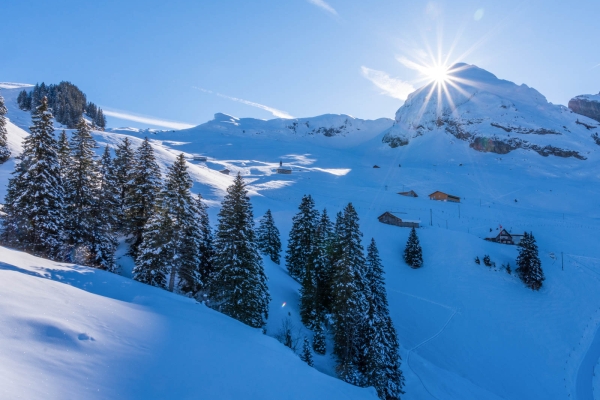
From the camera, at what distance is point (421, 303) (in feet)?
127

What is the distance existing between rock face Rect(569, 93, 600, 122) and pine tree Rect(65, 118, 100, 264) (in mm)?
225365

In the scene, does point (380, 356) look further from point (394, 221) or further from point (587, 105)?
point (587, 105)

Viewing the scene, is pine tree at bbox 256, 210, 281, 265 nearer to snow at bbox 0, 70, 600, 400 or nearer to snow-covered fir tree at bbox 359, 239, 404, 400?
snow at bbox 0, 70, 600, 400

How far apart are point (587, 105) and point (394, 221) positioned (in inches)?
7478

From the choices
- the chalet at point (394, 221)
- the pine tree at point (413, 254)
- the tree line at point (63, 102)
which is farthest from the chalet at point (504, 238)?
the tree line at point (63, 102)

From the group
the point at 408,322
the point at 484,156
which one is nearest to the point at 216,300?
the point at 408,322

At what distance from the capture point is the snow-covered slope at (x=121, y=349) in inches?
226

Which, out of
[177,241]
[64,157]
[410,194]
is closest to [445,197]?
[410,194]

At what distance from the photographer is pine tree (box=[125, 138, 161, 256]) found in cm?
2573

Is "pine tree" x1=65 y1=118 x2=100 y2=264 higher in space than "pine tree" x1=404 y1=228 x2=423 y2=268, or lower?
higher

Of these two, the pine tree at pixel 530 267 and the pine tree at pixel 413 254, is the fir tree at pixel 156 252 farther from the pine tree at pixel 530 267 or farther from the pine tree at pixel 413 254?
the pine tree at pixel 530 267

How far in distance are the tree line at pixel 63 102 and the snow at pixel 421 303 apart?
181ft

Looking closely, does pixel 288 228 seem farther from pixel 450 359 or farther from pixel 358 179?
pixel 358 179

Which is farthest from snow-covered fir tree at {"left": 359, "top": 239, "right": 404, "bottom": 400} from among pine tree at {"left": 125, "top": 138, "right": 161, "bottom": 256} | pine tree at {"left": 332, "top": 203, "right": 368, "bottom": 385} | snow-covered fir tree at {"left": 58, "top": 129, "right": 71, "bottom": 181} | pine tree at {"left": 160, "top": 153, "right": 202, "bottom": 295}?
snow-covered fir tree at {"left": 58, "top": 129, "right": 71, "bottom": 181}
